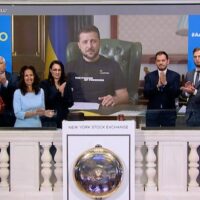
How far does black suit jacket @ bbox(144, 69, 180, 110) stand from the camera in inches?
158

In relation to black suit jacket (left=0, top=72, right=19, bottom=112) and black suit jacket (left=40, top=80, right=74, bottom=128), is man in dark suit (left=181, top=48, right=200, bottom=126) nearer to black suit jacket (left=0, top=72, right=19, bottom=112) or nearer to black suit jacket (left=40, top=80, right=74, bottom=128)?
black suit jacket (left=40, top=80, right=74, bottom=128)

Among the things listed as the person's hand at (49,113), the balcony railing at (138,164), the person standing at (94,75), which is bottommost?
the balcony railing at (138,164)

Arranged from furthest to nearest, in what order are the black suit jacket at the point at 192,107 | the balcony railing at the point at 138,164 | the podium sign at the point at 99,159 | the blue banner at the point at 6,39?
the blue banner at the point at 6,39 < the black suit jacket at the point at 192,107 < the balcony railing at the point at 138,164 < the podium sign at the point at 99,159

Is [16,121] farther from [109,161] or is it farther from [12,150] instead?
[109,161]

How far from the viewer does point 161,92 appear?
4031 millimetres

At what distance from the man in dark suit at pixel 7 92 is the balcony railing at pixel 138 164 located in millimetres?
464

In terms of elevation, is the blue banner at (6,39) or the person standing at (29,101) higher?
the blue banner at (6,39)

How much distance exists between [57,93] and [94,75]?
35 centimetres

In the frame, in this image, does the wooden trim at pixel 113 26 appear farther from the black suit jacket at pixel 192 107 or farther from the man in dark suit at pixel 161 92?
the black suit jacket at pixel 192 107

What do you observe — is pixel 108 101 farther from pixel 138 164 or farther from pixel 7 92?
pixel 7 92

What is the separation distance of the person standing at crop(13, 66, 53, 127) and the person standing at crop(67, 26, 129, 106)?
0.97 feet

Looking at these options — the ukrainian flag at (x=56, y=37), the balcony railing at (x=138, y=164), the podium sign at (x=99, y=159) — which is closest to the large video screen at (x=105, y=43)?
the ukrainian flag at (x=56, y=37)

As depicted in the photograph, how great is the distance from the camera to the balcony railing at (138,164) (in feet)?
11.5

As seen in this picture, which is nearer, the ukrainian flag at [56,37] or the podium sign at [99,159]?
the podium sign at [99,159]
